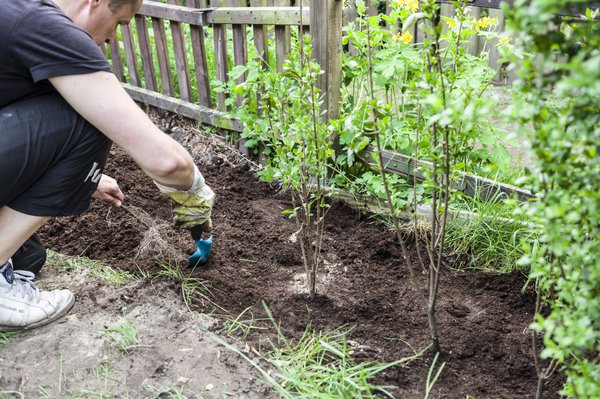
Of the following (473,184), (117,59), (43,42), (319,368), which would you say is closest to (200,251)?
(319,368)

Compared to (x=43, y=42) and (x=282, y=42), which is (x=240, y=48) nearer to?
(x=282, y=42)

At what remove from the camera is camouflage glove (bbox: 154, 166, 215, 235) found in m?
2.65

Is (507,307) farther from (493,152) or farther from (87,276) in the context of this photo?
(87,276)

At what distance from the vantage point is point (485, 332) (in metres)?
2.45

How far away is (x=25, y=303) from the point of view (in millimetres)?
2531

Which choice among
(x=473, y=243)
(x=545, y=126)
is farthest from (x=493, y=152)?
(x=545, y=126)

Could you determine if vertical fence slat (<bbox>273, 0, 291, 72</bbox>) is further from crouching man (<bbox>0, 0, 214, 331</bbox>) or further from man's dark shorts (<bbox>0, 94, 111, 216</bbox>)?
man's dark shorts (<bbox>0, 94, 111, 216</bbox>)

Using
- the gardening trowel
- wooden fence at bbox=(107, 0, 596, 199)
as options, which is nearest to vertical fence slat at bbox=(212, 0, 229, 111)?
wooden fence at bbox=(107, 0, 596, 199)

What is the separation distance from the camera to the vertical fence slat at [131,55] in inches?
201

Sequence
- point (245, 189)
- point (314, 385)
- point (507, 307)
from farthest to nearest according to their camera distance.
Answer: point (245, 189)
point (507, 307)
point (314, 385)

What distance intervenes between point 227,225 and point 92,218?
0.75 metres

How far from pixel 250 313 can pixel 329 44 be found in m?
1.52

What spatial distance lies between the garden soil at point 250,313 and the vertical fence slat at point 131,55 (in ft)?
6.40

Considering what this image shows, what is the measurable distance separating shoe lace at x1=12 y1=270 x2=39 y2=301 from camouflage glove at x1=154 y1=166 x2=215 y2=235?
65cm
